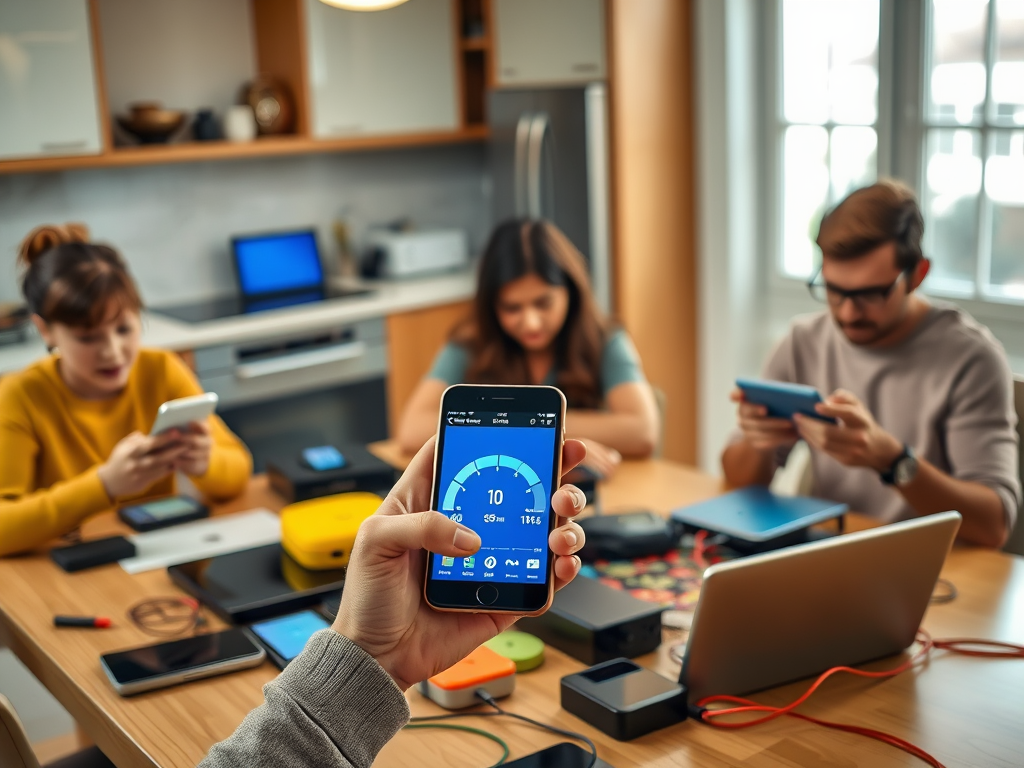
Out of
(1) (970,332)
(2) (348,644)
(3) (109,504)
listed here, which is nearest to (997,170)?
(1) (970,332)

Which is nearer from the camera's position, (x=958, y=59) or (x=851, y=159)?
(x=958, y=59)

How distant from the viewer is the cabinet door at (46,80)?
316 centimetres

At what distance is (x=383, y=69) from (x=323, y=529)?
265 cm

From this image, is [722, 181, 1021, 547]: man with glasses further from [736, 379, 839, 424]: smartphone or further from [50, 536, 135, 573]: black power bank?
[50, 536, 135, 573]: black power bank

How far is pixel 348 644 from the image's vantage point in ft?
3.34

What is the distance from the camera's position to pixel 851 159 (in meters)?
3.51

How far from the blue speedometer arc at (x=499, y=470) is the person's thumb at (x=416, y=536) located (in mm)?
134

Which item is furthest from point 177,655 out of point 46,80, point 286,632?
point 46,80

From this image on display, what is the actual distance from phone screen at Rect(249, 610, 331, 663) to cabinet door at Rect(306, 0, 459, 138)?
2600 mm

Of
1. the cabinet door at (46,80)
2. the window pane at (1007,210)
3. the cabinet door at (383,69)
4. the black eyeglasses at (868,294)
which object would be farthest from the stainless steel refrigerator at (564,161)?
the black eyeglasses at (868,294)

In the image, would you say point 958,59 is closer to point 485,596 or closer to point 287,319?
point 287,319

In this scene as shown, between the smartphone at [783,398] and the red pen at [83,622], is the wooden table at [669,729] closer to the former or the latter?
the red pen at [83,622]

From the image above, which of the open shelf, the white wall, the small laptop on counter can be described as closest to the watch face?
the small laptop on counter

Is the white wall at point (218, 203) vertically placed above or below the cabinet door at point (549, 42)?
below
